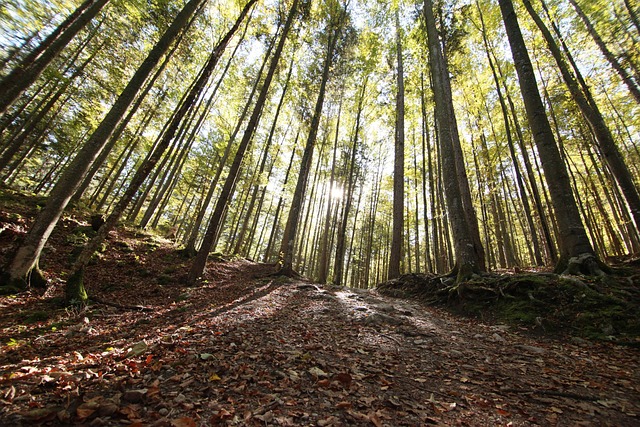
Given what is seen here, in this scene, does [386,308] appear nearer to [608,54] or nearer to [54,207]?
[54,207]

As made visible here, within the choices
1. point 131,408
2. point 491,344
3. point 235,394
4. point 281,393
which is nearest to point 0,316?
point 131,408

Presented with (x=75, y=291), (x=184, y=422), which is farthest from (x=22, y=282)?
(x=184, y=422)

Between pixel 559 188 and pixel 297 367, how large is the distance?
644 centimetres

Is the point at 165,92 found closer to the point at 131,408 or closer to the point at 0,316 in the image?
the point at 0,316

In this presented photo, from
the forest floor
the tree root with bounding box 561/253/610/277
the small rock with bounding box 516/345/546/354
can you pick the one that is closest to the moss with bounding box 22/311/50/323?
the forest floor

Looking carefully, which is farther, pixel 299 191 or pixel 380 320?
pixel 299 191

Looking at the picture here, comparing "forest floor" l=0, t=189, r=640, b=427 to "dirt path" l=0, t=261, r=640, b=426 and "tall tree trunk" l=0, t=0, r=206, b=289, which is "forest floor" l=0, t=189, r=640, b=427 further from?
"tall tree trunk" l=0, t=0, r=206, b=289

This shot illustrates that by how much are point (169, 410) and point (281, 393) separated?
0.99 metres

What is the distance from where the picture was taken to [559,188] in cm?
520

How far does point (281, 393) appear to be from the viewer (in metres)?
2.42

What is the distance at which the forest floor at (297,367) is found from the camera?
204 centimetres

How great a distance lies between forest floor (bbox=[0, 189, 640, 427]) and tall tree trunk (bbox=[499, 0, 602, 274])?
71cm

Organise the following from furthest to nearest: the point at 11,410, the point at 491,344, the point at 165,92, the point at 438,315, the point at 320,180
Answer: the point at 320,180, the point at 165,92, the point at 438,315, the point at 491,344, the point at 11,410

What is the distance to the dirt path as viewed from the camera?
79.9 inches
